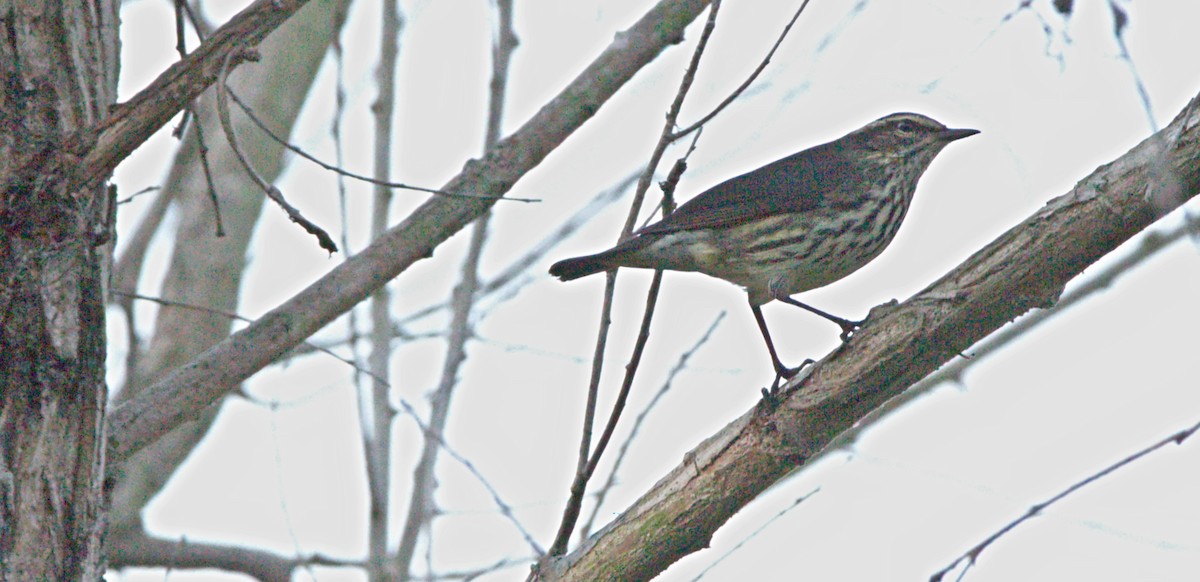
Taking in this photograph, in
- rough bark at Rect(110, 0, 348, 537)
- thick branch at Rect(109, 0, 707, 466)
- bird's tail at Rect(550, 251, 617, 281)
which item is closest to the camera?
thick branch at Rect(109, 0, 707, 466)

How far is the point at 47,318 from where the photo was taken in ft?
10.4

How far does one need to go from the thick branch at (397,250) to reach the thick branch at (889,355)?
3.33ft

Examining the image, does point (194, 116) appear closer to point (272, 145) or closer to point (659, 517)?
point (659, 517)

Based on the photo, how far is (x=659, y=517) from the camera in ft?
10.9

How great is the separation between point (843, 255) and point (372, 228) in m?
2.06

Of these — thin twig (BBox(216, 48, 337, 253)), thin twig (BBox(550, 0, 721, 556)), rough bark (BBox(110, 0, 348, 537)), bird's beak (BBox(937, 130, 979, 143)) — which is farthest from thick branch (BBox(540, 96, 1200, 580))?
rough bark (BBox(110, 0, 348, 537))

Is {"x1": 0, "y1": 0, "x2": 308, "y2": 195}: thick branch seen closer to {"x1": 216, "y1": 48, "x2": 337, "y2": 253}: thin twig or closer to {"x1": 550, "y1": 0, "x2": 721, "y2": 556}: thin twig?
{"x1": 216, "y1": 48, "x2": 337, "y2": 253}: thin twig

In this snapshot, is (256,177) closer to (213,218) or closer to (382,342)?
(382,342)

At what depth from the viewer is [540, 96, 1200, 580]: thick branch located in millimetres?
3020

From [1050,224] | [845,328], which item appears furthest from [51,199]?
[845,328]

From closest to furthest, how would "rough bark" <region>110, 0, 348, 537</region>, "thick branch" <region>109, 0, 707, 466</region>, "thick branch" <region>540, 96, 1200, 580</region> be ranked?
"thick branch" <region>540, 96, 1200, 580</region>
"thick branch" <region>109, 0, 707, 466</region>
"rough bark" <region>110, 0, 348, 537</region>

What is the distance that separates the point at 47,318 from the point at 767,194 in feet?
10.5

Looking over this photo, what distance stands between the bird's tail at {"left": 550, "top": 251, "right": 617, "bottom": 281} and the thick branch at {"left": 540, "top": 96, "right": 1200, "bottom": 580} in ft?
4.76

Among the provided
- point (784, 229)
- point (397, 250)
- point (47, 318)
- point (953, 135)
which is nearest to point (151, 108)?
point (47, 318)
